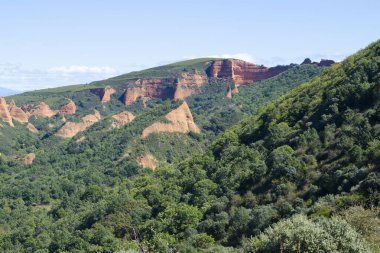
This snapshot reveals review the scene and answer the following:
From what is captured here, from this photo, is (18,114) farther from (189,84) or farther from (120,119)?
(189,84)

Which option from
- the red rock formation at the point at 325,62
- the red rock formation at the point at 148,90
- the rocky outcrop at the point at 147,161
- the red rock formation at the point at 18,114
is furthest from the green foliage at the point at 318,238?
the red rock formation at the point at 148,90

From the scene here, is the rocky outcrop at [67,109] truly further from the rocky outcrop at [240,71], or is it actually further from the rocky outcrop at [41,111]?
the rocky outcrop at [240,71]

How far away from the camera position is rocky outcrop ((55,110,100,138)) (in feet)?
516

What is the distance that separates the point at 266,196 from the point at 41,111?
15147cm

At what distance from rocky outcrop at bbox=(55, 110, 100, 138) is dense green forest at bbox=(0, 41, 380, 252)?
63667 mm

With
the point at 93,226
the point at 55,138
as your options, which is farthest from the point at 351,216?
the point at 55,138

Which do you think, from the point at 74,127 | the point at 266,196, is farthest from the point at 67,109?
the point at 266,196

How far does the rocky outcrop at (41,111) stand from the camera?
18338cm

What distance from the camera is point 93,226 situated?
57.7m

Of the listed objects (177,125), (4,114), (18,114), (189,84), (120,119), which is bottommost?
(177,125)

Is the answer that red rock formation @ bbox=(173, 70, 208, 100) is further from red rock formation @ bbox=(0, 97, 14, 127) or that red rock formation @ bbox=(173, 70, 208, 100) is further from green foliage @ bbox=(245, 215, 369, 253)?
green foliage @ bbox=(245, 215, 369, 253)

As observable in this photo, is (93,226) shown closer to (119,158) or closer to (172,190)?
(172,190)

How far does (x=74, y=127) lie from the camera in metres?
161

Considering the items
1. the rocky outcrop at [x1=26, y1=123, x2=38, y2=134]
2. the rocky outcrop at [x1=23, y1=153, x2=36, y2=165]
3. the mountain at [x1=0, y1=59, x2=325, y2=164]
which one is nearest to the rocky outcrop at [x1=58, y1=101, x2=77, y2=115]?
the mountain at [x1=0, y1=59, x2=325, y2=164]
